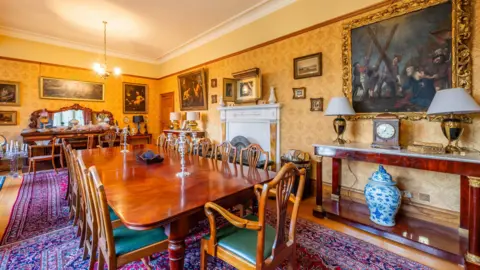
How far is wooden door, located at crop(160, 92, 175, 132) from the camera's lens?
7.40 meters

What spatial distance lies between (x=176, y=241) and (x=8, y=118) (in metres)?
6.65

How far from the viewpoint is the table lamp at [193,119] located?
582 centimetres

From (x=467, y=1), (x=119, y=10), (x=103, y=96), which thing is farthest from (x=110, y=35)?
(x=467, y=1)

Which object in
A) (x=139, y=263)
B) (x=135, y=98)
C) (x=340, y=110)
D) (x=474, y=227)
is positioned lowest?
(x=139, y=263)

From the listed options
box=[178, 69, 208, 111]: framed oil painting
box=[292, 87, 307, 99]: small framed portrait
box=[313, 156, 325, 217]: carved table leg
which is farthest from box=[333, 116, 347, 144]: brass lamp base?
box=[178, 69, 208, 111]: framed oil painting

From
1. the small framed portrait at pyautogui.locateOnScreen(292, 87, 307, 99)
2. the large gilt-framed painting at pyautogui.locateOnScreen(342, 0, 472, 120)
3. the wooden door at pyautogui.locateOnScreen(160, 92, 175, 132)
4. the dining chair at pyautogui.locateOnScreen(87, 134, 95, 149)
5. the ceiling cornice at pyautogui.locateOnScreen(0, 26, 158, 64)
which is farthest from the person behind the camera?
the wooden door at pyautogui.locateOnScreen(160, 92, 175, 132)

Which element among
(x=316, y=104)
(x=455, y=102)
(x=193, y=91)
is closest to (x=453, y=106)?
(x=455, y=102)

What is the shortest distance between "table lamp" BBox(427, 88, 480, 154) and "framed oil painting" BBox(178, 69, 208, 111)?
4.70m

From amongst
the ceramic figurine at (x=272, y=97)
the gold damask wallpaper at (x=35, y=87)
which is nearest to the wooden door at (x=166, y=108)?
the gold damask wallpaper at (x=35, y=87)

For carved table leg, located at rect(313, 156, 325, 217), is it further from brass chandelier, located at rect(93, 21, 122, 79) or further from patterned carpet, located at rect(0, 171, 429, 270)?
brass chandelier, located at rect(93, 21, 122, 79)

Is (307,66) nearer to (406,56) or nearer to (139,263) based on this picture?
(406,56)

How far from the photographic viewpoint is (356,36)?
306 cm

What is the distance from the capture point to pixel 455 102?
6.46ft

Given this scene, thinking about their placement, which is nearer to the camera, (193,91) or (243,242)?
(243,242)
